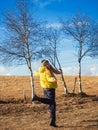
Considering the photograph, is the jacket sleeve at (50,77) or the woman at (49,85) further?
the woman at (49,85)

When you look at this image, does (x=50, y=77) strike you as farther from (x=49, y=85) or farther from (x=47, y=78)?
(x=49, y=85)

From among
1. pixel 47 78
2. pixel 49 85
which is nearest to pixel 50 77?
pixel 47 78

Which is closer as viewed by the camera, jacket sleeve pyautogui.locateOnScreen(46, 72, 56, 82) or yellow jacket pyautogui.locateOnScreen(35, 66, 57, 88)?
jacket sleeve pyautogui.locateOnScreen(46, 72, 56, 82)

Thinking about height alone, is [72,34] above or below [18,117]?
above

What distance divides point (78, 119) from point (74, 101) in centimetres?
791

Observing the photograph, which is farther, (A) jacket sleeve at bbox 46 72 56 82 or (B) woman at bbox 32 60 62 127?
(B) woman at bbox 32 60 62 127

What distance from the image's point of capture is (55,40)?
90.5 feet

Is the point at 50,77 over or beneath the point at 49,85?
over

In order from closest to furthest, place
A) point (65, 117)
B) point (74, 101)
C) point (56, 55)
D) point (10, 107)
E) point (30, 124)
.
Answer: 1. point (30, 124)
2. point (65, 117)
3. point (10, 107)
4. point (74, 101)
5. point (56, 55)

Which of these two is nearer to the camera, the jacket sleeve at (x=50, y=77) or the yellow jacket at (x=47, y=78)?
the jacket sleeve at (x=50, y=77)

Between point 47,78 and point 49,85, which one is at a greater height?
point 47,78

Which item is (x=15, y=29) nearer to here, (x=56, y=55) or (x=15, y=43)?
(x=15, y=43)

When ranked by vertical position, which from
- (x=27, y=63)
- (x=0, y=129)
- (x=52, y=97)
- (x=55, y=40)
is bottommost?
(x=0, y=129)

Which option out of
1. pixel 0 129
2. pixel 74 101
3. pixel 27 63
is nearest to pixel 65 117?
pixel 0 129
